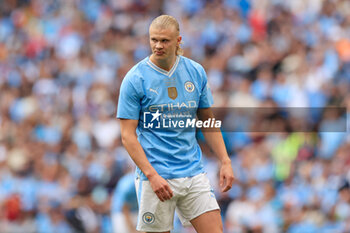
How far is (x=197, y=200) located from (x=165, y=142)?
499 mm

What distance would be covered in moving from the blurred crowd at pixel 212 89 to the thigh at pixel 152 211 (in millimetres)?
4071

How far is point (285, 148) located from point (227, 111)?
46.5 inches

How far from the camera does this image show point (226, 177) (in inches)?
187

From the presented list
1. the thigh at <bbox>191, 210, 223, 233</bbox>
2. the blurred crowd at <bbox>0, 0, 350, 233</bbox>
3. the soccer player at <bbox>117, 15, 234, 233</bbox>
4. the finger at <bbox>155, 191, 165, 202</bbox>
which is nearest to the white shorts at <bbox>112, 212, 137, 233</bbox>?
the blurred crowd at <bbox>0, 0, 350, 233</bbox>

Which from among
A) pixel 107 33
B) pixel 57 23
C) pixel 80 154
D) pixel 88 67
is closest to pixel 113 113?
pixel 80 154

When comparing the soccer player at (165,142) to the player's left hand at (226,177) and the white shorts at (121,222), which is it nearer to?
the player's left hand at (226,177)

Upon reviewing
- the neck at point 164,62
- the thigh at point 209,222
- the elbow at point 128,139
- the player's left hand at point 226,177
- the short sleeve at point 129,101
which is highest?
the neck at point 164,62

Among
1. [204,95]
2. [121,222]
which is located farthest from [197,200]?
[121,222]

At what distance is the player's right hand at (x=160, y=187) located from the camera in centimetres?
449

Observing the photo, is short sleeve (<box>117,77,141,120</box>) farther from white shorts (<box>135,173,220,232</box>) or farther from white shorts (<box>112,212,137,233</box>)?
white shorts (<box>112,212,137,233</box>)

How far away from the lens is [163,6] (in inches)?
531

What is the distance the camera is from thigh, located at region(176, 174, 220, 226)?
4738 mm

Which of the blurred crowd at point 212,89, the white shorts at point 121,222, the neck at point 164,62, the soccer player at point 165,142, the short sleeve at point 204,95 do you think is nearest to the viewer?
the soccer player at point 165,142

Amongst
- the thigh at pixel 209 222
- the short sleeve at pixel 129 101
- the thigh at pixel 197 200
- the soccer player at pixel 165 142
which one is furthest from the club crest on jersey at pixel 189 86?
the thigh at pixel 209 222
